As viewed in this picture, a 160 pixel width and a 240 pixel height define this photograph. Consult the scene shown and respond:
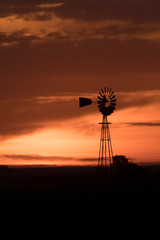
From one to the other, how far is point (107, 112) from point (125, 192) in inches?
380

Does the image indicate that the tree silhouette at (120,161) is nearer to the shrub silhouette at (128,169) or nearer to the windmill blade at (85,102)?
the shrub silhouette at (128,169)

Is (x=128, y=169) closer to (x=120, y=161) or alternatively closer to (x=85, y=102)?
(x=120, y=161)

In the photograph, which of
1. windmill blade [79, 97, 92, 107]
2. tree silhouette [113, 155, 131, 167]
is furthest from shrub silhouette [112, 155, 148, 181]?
windmill blade [79, 97, 92, 107]

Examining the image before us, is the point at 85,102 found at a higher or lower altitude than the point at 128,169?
higher

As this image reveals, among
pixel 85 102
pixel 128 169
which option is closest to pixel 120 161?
pixel 128 169

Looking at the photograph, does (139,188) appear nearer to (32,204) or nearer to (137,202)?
(137,202)

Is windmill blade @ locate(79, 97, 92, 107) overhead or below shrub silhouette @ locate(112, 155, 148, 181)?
overhead

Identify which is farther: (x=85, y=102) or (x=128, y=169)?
(x=128, y=169)

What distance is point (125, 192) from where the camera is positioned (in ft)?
188

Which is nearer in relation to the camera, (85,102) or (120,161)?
(85,102)

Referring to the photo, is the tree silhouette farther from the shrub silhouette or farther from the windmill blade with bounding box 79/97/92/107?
the windmill blade with bounding box 79/97/92/107

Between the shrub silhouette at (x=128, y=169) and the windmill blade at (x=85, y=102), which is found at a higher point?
the windmill blade at (x=85, y=102)

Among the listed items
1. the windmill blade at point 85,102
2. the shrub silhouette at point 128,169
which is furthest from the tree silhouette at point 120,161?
the windmill blade at point 85,102

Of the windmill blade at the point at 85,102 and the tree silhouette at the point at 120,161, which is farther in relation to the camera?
the tree silhouette at the point at 120,161
